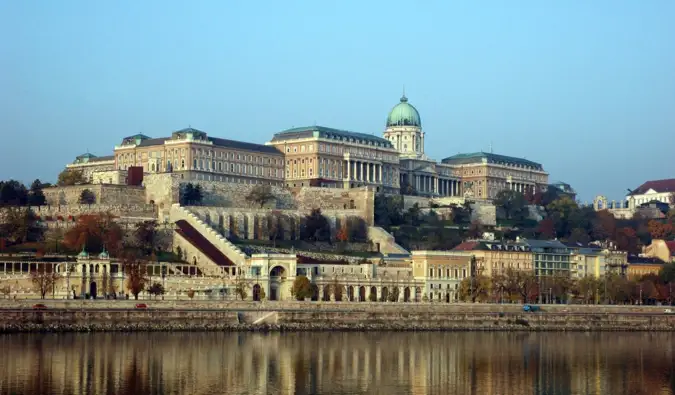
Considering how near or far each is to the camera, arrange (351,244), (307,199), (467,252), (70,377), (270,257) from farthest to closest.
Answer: (307,199) < (351,244) < (467,252) < (270,257) < (70,377)

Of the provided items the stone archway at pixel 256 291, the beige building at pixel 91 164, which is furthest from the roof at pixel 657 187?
the stone archway at pixel 256 291

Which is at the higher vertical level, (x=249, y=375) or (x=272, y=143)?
(x=272, y=143)

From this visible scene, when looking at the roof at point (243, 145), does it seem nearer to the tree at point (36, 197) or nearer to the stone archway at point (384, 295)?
the tree at point (36, 197)

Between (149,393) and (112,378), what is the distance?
3666 millimetres

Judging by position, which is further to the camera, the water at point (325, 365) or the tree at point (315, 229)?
the tree at point (315, 229)

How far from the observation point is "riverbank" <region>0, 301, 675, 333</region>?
2776 inches

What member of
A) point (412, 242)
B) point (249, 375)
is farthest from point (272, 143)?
point (249, 375)

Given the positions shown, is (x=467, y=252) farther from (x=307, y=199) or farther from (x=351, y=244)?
(x=307, y=199)

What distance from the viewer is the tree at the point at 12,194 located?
107500 millimetres

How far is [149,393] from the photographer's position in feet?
158

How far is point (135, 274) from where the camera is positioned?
3374 inches

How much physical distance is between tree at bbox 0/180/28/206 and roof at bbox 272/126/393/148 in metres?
34.1

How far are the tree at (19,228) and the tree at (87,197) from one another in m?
9.13

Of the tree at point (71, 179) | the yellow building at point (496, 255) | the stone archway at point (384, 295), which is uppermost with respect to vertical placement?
the tree at point (71, 179)
